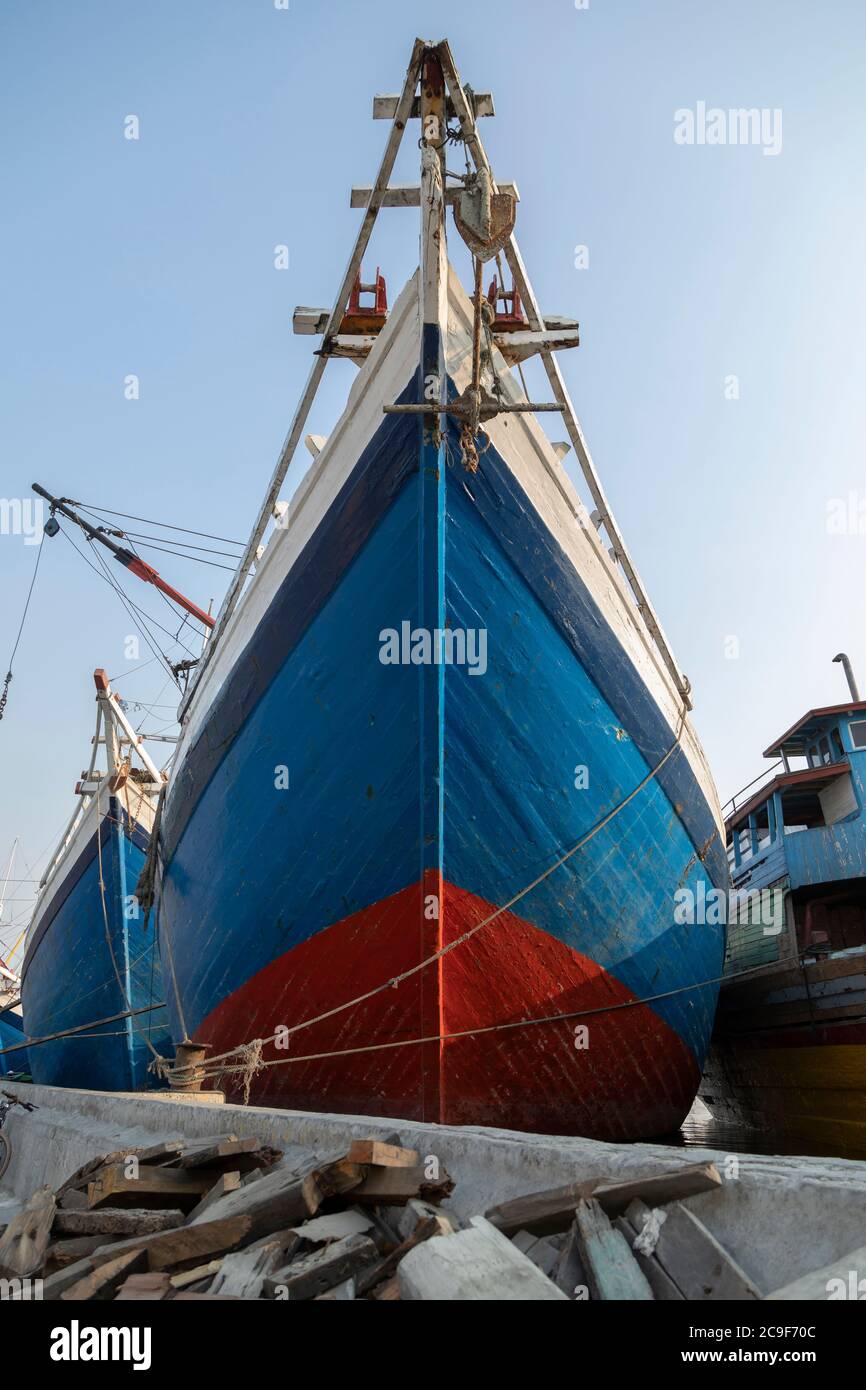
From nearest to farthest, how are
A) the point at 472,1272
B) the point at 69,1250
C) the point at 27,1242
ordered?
the point at 472,1272
the point at 69,1250
the point at 27,1242

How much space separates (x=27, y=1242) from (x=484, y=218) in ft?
18.3

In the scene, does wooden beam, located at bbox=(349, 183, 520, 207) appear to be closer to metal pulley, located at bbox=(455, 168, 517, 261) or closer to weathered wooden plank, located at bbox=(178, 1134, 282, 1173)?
metal pulley, located at bbox=(455, 168, 517, 261)

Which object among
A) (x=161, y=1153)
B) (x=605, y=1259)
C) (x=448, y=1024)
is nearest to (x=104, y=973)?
(x=448, y=1024)

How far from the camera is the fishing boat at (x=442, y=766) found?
518cm

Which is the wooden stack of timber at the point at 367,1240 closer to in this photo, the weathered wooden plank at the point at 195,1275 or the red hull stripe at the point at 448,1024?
the weathered wooden plank at the point at 195,1275

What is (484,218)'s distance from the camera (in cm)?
520

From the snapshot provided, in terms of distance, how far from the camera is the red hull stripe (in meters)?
4.98

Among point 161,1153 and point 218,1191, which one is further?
point 161,1153

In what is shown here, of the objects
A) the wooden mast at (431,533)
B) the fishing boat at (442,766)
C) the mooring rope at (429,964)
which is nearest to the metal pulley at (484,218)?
the fishing boat at (442,766)

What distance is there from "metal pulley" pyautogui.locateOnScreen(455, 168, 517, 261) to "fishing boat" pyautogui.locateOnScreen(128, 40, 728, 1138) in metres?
0.01

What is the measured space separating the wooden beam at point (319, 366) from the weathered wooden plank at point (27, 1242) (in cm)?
541

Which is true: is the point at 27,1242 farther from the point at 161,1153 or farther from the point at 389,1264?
the point at 389,1264

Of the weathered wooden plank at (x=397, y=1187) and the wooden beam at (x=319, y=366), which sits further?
the wooden beam at (x=319, y=366)

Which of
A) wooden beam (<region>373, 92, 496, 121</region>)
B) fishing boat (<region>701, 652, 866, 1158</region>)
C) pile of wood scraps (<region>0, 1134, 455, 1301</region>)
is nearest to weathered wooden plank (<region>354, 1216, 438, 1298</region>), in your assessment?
pile of wood scraps (<region>0, 1134, 455, 1301</region>)
